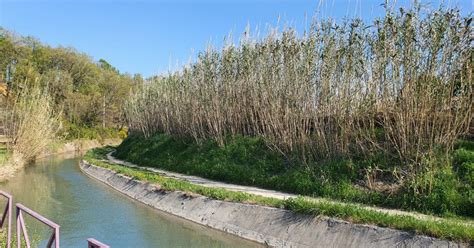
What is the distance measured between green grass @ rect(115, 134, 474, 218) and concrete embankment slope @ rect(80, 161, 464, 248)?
1.85 metres

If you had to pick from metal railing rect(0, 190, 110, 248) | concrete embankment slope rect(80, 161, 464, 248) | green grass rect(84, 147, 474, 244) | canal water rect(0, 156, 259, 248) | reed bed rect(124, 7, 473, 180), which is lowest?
canal water rect(0, 156, 259, 248)

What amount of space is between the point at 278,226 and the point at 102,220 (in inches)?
195

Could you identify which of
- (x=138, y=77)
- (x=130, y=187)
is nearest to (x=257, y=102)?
(x=130, y=187)

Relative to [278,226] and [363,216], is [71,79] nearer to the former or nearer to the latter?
[278,226]

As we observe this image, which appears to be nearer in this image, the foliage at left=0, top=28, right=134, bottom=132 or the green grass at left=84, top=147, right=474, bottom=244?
the green grass at left=84, top=147, right=474, bottom=244

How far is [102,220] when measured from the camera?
38.3 feet

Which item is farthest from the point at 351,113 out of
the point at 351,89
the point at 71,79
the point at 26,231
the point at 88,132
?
the point at 71,79

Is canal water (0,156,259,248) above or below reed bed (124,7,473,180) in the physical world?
below

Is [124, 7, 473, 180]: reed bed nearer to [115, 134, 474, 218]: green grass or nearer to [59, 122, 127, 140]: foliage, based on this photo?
Result: [115, 134, 474, 218]: green grass

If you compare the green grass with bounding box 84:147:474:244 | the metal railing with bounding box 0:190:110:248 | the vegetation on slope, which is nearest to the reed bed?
the vegetation on slope

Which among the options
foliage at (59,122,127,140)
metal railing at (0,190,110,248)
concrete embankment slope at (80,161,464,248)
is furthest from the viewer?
foliage at (59,122,127,140)

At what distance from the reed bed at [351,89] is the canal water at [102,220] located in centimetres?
412

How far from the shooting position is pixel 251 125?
1759 centimetres

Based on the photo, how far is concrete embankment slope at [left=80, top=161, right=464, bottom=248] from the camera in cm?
751
